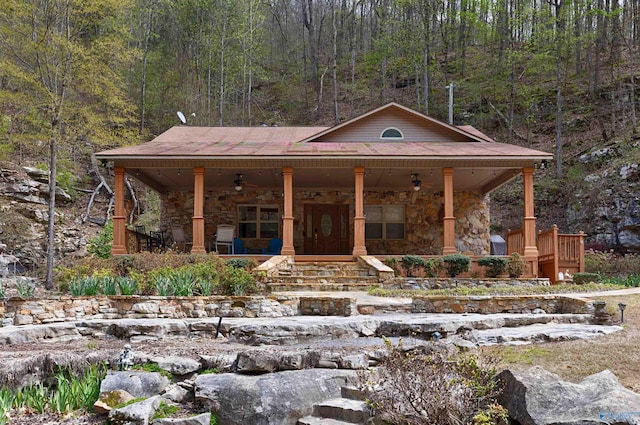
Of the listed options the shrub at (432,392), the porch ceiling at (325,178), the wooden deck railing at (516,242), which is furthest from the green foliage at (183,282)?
the wooden deck railing at (516,242)

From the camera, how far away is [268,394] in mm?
5098

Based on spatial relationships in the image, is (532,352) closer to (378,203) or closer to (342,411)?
(342,411)

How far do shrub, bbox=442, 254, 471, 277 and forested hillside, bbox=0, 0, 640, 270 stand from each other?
9610 millimetres

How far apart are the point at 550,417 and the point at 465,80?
1342 inches

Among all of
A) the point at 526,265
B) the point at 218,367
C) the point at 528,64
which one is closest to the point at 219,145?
the point at 526,265

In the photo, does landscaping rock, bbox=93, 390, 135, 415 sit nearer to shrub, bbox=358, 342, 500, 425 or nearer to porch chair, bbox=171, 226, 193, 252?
shrub, bbox=358, 342, 500, 425

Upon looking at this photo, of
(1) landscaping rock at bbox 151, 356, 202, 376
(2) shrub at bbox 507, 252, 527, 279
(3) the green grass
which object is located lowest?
(1) landscaping rock at bbox 151, 356, 202, 376

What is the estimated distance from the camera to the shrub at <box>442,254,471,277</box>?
13.7m

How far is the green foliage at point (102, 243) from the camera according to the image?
17656mm

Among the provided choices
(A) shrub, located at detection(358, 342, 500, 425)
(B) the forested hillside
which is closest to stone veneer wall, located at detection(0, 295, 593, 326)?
(A) shrub, located at detection(358, 342, 500, 425)

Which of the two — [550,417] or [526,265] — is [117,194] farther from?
[550,417]

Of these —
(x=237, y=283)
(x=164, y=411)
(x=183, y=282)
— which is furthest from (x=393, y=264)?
(x=164, y=411)

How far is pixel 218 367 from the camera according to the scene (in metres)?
5.94

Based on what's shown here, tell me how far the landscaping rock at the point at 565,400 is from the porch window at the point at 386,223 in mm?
14572
